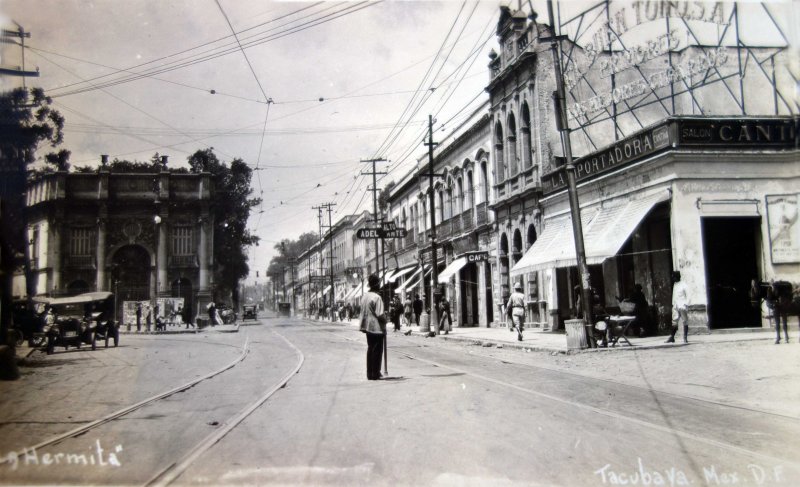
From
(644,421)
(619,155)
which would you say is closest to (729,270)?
(619,155)

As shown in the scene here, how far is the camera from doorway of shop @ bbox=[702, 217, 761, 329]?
17.9 metres

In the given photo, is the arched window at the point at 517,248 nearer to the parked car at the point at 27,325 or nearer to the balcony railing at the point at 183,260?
the balcony railing at the point at 183,260

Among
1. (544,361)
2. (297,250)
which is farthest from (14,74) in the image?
(297,250)

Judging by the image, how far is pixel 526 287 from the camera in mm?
26969

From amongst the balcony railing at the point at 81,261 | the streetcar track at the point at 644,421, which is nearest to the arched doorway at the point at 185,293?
the balcony railing at the point at 81,261

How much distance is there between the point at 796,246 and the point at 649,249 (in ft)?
12.7

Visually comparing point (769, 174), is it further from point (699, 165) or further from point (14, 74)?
point (14, 74)

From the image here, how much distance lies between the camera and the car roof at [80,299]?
70.9ft

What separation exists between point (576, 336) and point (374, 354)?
7113 millimetres

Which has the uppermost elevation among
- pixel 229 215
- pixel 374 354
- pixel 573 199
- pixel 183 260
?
pixel 229 215
